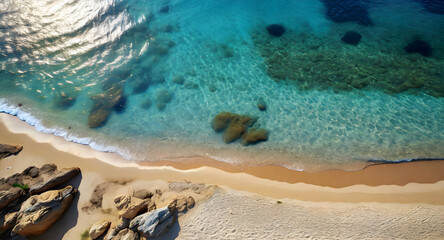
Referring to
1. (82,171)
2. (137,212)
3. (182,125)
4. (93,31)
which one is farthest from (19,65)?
(137,212)

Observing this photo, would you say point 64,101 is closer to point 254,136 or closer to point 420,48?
point 254,136

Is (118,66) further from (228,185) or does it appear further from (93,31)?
(228,185)

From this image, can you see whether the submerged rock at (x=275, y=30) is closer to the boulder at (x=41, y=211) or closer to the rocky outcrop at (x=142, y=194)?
the rocky outcrop at (x=142, y=194)

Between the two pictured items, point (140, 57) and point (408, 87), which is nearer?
point (408, 87)

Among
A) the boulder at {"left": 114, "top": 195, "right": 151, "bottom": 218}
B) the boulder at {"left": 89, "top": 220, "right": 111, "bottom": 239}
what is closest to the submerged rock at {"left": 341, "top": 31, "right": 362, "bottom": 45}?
the boulder at {"left": 114, "top": 195, "right": 151, "bottom": 218}

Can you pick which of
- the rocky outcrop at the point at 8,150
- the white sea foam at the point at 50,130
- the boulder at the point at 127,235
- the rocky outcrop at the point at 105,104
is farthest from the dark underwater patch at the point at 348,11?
the rocky outcrop at the point at 8,150

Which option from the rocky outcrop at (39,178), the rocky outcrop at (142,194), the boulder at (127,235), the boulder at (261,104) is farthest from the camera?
the boulder at (261,104)
